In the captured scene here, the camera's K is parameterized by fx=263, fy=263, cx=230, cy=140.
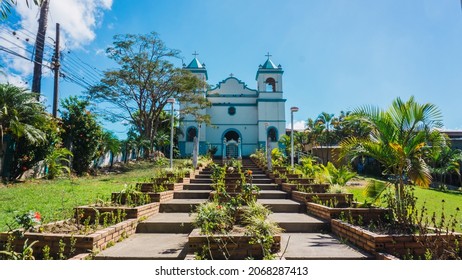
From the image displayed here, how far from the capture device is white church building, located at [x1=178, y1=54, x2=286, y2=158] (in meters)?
26.6

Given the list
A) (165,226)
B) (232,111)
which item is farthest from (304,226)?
(232,111)

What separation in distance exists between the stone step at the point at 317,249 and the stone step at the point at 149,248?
1505 mm

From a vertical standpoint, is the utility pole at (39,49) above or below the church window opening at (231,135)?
above

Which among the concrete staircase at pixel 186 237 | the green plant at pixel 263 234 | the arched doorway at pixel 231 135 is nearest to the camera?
the green plant at pixel 263 234

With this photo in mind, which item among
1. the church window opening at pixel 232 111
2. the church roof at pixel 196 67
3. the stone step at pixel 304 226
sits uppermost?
the church roof at pixel 196 67

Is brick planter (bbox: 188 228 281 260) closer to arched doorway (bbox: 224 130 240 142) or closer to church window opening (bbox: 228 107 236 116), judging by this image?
church window opening (bbox: 228 107 236 116)

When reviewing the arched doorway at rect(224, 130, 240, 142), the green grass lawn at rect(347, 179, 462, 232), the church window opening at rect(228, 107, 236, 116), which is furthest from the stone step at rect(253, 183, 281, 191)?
the arched doorway at rect(224, 130, 240, 142)

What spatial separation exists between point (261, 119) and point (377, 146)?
71.6 feet

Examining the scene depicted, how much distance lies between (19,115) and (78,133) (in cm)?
310

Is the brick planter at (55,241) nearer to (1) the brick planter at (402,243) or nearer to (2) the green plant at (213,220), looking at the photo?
(2) the green plant at (213,220)

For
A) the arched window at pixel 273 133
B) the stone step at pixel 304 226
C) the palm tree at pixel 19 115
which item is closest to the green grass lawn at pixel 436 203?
the stone step at pixel 304 226

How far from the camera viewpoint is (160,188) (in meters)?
6.66

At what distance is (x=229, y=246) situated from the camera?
3406 millimetres

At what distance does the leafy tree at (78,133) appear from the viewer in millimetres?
13055
